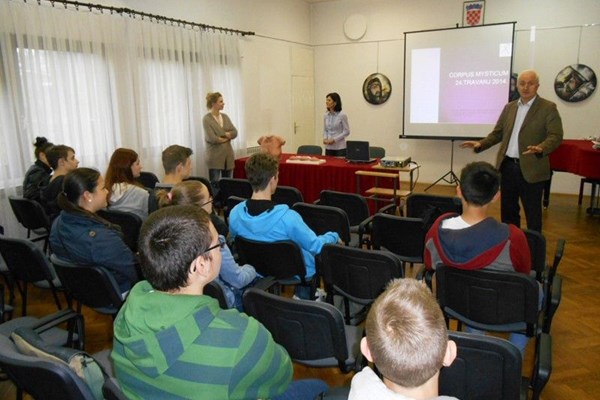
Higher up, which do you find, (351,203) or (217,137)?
(217,137)

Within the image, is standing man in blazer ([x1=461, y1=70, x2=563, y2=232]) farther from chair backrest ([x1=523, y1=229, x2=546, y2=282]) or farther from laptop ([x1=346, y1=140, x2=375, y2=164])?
laptop ([x1=346, y1=140, x2=375, y2=164])

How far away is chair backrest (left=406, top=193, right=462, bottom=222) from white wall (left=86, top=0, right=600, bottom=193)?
4.13 m

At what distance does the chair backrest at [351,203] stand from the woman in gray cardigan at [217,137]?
7.84 ft

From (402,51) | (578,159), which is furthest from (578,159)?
(402,51)

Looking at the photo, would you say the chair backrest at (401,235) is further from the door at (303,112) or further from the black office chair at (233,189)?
the door at (303,112)

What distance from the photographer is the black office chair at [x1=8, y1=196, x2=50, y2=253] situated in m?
3.67

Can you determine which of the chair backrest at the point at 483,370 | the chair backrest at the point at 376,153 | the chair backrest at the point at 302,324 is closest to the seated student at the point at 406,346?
the chair backrest at the point at 483,370

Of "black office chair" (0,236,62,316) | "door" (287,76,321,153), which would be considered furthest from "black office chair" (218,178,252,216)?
"door" (287,76,321,153)

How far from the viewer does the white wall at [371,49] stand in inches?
264

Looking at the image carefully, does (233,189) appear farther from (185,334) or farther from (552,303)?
(185,334)

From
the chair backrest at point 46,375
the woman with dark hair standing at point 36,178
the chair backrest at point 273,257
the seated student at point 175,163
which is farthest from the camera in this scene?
the woman with dark hair standing at point 36,178

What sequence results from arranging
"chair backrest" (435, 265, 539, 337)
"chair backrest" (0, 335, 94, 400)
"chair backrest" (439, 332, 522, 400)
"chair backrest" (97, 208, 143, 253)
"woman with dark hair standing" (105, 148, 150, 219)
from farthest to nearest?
"woman with dark hair standing" (105, 148, 150, 219) < "chair backrest" (97, 208, 143, 253) < "chair backrest" (435, 265, 539, 337) < "chair backrest" (439, 332, 522, 400) < "chair backrest" (0, 335, 94, 400)

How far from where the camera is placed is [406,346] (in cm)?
98

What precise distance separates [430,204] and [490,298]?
65.3 inches
